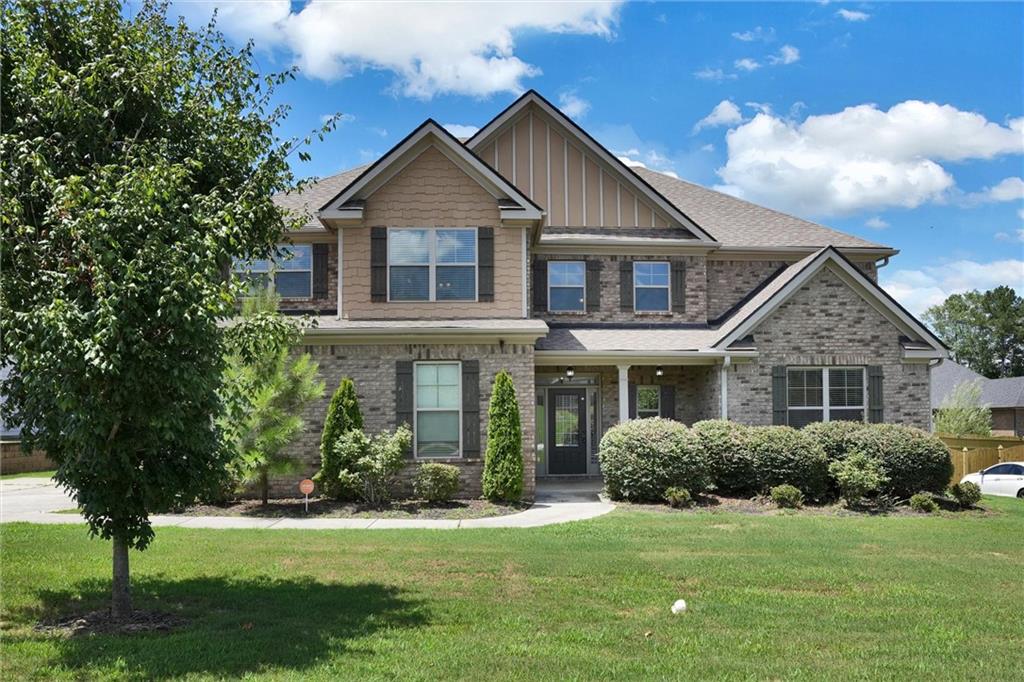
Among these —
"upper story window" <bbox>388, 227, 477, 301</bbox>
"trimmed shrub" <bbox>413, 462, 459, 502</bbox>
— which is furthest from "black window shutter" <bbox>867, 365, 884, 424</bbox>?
"trimmed shrub" <bbox>413, 462, 459, 502</bbox>

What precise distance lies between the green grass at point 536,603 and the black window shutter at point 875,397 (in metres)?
5.31

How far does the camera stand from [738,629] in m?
6.98

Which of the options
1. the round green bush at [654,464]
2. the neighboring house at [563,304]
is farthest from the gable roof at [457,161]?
the round green bush at [654,464]

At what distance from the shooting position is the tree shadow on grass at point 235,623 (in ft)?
20.0

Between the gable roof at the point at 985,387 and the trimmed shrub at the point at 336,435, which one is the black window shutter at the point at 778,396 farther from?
the gable roof at the point at 985,387

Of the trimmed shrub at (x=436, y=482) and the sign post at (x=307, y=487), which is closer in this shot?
the sign post at (x=307, y=487)

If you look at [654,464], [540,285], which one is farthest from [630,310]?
[654,464]

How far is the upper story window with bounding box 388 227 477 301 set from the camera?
1681 centimetres

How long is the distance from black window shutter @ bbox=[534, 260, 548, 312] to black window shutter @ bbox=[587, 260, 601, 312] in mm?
1022

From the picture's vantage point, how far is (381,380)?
16266 mm

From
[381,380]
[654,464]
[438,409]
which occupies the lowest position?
[654,464]

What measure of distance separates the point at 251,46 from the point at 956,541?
11389 mm

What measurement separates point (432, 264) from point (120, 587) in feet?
33.9

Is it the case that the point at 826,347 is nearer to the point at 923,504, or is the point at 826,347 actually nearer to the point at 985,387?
the point at 923,504
